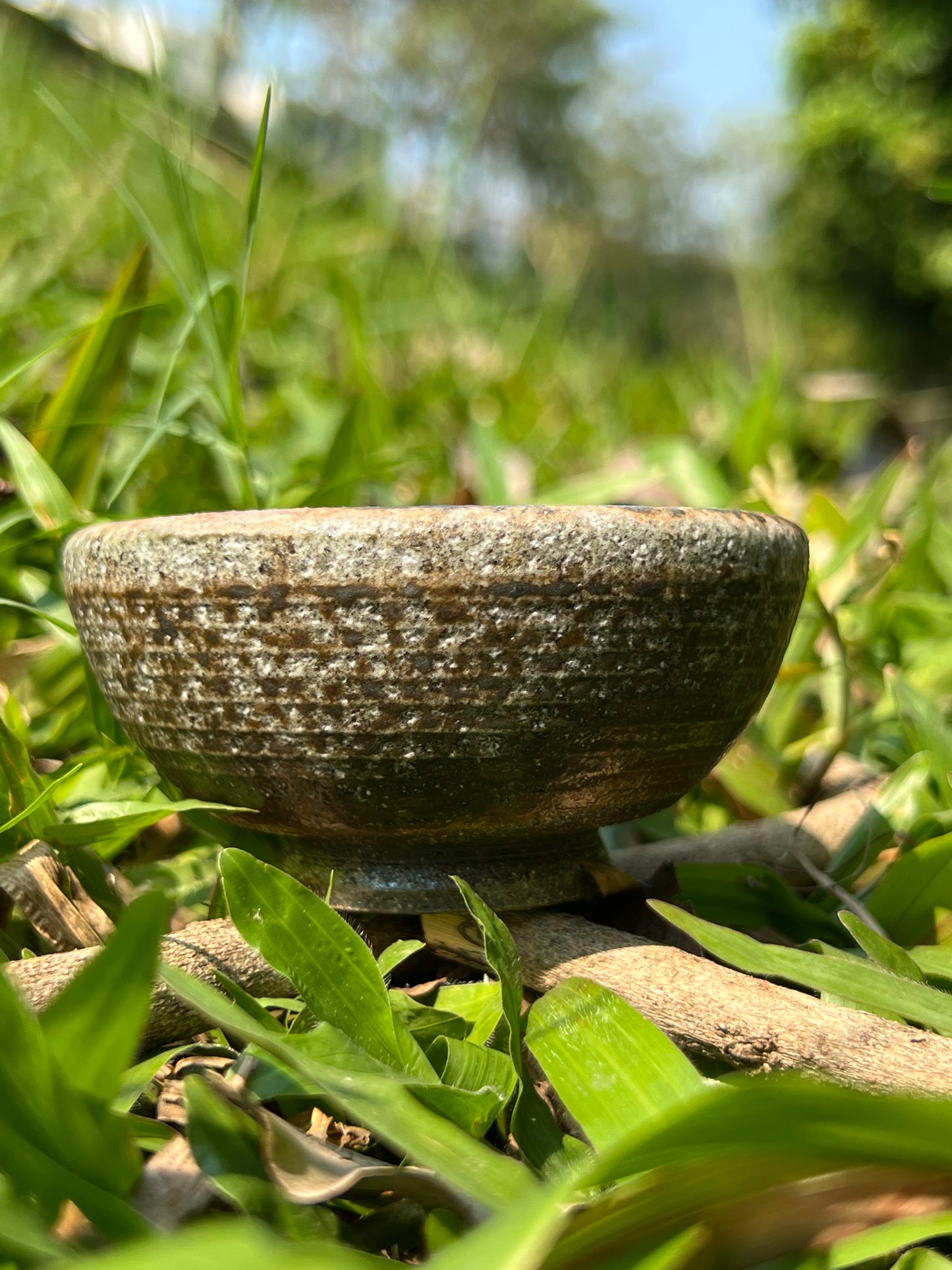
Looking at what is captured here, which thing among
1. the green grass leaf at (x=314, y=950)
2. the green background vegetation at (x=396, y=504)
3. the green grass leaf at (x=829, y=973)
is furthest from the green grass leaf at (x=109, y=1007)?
the green grass leaf at (x=829, y=973)

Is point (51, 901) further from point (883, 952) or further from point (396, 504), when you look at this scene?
point (396, 504)

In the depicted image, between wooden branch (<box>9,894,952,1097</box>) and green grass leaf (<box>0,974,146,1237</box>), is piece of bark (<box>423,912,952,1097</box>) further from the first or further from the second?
green grass leaf (<box>0,974,146,1237</box>)

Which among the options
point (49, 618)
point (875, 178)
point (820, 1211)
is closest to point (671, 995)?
point (820, 1211)

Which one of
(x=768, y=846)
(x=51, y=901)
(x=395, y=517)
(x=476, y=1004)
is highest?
(x=395, y=517)

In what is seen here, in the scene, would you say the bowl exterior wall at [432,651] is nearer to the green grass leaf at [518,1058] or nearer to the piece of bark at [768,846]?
the green grass leaf at [518,1058]

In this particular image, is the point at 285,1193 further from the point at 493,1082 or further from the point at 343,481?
the point at 343,481

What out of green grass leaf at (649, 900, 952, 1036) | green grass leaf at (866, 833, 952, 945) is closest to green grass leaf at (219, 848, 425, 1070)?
green grass leaf at (649, 900, 952, 1036)
